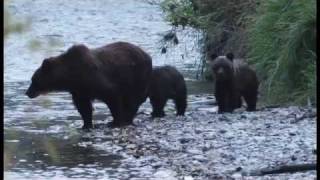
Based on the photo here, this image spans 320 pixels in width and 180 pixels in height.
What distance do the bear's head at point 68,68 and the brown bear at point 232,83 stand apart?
70.5 inches

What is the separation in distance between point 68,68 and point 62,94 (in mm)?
3573

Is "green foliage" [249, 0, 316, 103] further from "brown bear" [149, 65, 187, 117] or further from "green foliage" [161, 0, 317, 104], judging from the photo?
"brown bear" [149, 65, 187, 117]

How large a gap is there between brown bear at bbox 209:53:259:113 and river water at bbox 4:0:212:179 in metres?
1.57

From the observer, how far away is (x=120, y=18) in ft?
97.8

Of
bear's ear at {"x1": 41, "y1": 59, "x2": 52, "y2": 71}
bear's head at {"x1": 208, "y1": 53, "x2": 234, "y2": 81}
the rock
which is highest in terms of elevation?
bear's ear at {"x1": 41, "y1": 59, "x2": 52, "y2": 71}

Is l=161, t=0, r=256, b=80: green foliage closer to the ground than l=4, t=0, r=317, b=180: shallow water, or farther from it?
farther from it

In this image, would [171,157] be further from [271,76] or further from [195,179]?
[271,76]

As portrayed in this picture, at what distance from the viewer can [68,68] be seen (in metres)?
11.5

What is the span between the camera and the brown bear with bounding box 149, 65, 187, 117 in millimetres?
12438

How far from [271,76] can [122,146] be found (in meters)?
3.04

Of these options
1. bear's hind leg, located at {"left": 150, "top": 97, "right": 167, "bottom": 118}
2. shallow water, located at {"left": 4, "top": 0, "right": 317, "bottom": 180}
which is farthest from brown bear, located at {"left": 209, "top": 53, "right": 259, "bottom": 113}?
bear's hind leg, located at {"left": 150, "top": 97, "right": 167, "bottom": 118}

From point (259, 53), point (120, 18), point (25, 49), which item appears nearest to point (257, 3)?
point (259, 53)

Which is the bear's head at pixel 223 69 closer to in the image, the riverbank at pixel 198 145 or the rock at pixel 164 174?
the riverbank at pixel 198 145

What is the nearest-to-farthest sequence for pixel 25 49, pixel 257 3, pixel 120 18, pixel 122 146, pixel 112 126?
pixel 25 49 → pixel 122 146 → pixel 112 126 → pixel 257 3 → pixel 120 18
